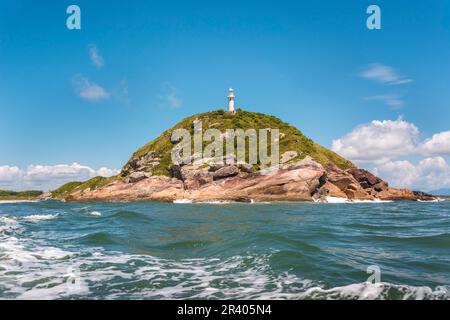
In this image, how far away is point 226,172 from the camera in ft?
306

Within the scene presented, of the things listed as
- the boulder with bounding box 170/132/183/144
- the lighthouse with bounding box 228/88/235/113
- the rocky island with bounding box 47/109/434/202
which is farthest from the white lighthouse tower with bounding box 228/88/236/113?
the boulder with bounding box 170/132/183/144

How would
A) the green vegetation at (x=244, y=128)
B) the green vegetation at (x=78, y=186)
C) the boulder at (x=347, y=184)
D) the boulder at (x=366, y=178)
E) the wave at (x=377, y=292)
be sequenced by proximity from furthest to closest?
the green vegetation at (x=78, y=186) → the green vegetation at (x=244, y=128) → the boulder at (x=366, y=178) → the boulder at (x=347, y=184) → the wave at (x=377, y=292)

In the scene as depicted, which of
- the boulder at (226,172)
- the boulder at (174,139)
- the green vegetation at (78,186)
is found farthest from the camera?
the green vegetation at (78,186)

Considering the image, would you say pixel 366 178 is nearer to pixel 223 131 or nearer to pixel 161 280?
pixel 223 131

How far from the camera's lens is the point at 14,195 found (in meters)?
174

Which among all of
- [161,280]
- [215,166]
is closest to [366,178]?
[215,166]

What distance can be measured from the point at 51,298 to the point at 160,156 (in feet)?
383

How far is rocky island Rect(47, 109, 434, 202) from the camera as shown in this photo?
274 feet

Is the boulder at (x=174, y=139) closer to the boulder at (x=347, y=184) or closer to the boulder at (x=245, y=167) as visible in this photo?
the boulder at (x=245, y=167)

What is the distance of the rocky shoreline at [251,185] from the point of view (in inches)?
3253

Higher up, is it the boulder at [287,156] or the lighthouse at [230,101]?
the lighthouse at [230,101]

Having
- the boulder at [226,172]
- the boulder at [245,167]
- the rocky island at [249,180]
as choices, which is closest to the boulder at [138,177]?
the rocky island at [249,180]
